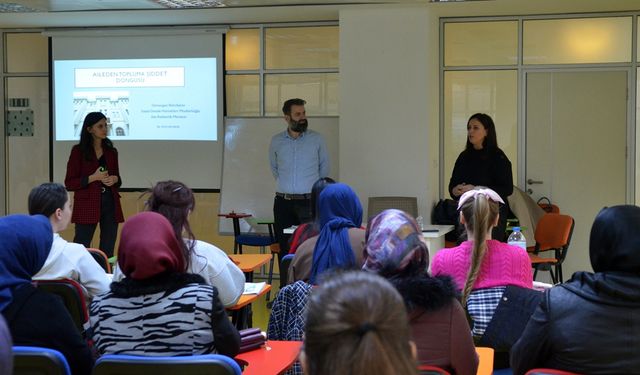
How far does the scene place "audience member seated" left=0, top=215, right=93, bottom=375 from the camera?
2.62m

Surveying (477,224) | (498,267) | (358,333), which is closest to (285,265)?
(477,224)

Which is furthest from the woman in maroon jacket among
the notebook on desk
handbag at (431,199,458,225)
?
the notebook on desk

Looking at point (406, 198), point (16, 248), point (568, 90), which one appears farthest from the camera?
point (568, 90)

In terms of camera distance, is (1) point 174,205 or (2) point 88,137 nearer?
(1) point 174,205

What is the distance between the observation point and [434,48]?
8602 mm

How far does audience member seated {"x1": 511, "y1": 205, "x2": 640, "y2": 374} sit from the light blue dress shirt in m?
5.60

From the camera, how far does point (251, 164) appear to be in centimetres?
883

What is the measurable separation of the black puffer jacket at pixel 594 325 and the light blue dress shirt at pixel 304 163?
5602 millimetres

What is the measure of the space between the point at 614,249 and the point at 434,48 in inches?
256

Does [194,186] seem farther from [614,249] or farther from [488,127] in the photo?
[614,249]

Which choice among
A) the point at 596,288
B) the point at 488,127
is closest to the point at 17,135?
the point at 488,127

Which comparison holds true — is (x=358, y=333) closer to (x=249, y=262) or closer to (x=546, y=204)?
(x=249, y=262)

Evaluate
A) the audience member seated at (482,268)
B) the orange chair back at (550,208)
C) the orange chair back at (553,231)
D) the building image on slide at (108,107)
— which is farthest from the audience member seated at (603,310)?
the building image on slide at (108,107)

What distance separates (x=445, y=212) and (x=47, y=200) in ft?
16.2
